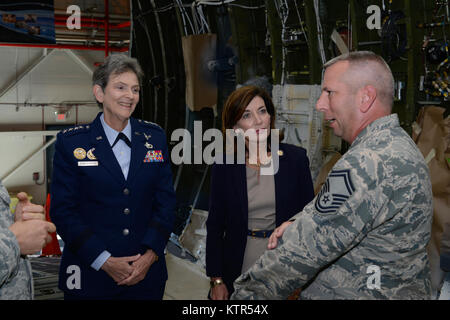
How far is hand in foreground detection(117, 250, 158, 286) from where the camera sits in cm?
197

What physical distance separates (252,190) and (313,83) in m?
1.59

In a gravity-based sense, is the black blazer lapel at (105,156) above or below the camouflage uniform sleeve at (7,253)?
above

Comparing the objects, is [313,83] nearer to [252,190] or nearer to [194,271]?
[252,190]

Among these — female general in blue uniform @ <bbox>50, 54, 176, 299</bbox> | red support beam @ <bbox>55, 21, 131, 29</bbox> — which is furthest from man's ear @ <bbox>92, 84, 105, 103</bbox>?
red support beam @ <bbox>55, 21, 131, 29</bbox>

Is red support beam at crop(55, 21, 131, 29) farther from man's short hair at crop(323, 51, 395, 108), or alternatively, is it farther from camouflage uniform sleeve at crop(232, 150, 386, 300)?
camouflage uniform sleeve at crop(232, 150, 386, 300)

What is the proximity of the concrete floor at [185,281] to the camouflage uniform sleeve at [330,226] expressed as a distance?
253 cm

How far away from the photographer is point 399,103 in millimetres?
2748

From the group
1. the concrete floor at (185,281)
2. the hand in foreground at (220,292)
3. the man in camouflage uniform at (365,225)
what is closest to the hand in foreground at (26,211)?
the man in camouflage uniform at (365,225)

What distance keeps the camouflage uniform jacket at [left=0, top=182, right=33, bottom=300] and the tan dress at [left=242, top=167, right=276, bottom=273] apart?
3.01 feet

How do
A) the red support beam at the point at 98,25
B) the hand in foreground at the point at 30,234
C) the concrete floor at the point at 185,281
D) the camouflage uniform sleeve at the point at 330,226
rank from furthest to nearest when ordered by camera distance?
the red support beam at the point at 98,25
the concrete floor at the point at 185,281
the hand in foreground at the point at 30,234
the camouflage uniform sleeve at the point at 330,226

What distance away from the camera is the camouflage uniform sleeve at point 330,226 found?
117cm

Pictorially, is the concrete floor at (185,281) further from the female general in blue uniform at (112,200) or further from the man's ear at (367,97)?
the man's ear at (367,97)

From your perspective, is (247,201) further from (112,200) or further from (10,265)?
(10,265)

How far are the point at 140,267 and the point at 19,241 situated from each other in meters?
0.79
